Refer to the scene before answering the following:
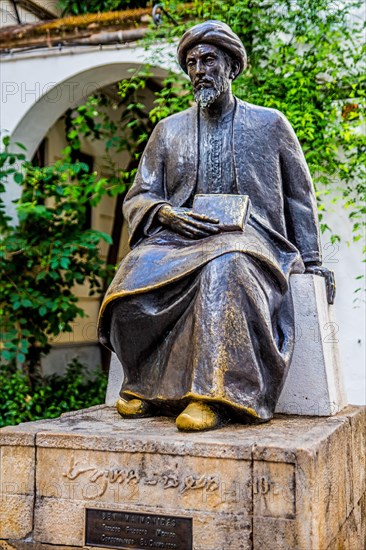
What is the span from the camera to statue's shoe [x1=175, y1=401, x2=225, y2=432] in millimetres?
2756

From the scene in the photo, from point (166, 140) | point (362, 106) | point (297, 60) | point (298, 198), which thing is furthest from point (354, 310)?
point (166, 140)

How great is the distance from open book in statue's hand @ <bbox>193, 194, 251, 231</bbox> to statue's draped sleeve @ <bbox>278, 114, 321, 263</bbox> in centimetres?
36

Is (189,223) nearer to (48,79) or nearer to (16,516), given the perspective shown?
(16,516)

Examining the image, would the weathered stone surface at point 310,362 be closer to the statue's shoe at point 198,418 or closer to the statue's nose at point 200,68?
the statue's shoe at point 198,418

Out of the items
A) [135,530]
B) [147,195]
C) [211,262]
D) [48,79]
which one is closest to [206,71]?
[147,195]

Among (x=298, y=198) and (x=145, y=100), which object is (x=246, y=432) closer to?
(x=298, y=198)

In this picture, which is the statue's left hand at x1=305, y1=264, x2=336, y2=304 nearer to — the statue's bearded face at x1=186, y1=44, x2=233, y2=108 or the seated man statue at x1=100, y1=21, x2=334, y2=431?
the seated man statue at x1=100, y1=21, x2=334, y2=431

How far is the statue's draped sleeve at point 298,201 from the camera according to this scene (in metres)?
3.56

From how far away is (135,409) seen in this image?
10.4 feet

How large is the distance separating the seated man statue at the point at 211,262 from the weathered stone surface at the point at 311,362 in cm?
13

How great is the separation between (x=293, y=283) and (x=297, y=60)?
2.80 meters

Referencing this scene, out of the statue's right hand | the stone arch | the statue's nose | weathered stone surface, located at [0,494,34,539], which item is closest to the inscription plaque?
weathered stone surface, located at [0,494,34,539]
